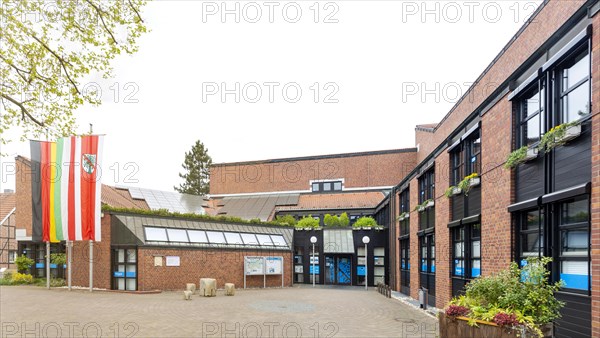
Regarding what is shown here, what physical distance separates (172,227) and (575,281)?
64.9 ft

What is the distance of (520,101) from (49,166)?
20.3m

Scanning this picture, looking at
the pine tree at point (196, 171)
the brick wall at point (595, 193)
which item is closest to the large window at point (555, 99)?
the brick wall at point (595, 193)

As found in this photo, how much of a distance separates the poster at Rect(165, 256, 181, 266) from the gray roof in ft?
2.21

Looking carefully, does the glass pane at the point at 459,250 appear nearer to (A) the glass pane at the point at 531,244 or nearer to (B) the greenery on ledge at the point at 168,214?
(A) the glass pane at the point at 531,244

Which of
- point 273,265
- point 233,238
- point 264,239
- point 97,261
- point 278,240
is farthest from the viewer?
point 278,240

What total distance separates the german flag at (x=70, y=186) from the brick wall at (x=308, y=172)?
23880 millimetres

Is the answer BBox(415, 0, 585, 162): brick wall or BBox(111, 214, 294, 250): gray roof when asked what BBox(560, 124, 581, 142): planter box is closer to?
BBox(415, 0, 585, 162): brick wall

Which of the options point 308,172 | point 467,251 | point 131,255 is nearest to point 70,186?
point 131,255

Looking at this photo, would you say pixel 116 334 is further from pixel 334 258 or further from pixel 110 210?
pixel 334 258

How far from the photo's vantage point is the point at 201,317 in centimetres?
1345

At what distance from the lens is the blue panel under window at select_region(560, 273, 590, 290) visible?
701cm

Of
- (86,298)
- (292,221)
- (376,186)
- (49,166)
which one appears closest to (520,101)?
(86,298)

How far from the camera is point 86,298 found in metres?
17.9

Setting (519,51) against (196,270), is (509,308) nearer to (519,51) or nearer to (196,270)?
(519,51)
